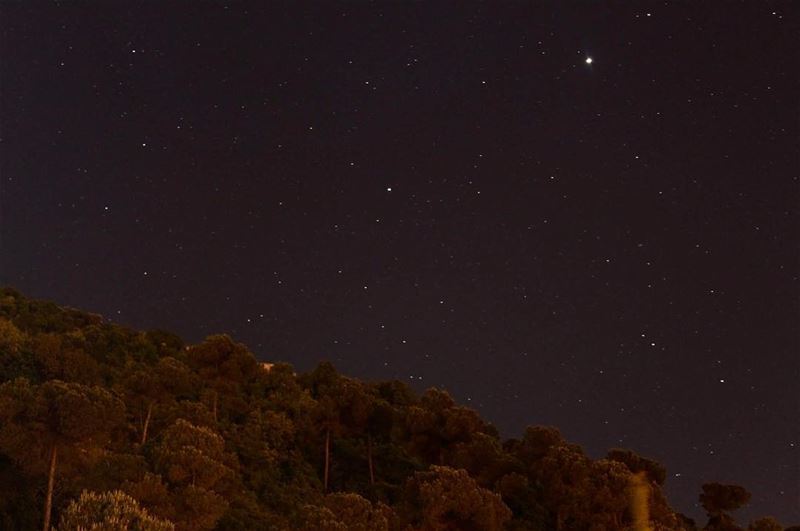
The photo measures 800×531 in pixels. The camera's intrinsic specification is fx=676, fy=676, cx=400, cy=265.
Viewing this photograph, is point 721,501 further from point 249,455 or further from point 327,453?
Answer: point 249,455

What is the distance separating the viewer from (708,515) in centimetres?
5050

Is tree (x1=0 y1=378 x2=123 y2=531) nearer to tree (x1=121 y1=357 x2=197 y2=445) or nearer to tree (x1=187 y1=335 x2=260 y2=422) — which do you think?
tree (x1=121 y1=357 x2=197 y2=445)

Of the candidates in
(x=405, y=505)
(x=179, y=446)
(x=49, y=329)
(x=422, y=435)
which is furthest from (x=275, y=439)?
(x=49, y=329)

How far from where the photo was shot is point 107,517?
14258 millimetres

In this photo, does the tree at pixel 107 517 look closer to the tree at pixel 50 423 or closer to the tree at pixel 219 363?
the tree at pixel 50 423

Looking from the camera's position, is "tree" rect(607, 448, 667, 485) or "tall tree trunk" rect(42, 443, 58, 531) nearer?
"tall tree trunk" rect(42, 443, 58, 531)

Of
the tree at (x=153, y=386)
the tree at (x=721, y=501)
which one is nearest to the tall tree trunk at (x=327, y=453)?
the tree at (x=153, y=386)

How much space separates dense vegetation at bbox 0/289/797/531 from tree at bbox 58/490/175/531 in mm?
43

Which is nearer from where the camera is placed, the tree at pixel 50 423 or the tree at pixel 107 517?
the tree at pixel 107 517

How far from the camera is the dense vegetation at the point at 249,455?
21453mm

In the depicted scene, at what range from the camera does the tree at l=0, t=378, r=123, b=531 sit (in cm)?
2142

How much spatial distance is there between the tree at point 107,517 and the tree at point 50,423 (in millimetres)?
6676

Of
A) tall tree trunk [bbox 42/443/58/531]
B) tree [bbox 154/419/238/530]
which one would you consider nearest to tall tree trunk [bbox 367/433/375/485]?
tree [bbox 154/419/238/530]

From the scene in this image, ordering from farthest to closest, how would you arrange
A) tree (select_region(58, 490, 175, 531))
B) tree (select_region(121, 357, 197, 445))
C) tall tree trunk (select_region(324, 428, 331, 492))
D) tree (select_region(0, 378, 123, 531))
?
tall tree trunk (select_region(324, 428, 331, 492)), tree (select_region(121, 357, 197, 445)), tree (select_region(0, 378, 123, 531)), tree (select_region(58, 490, 175, 531))
